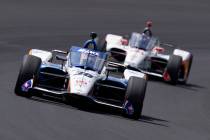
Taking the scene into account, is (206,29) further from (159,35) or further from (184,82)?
(184,82)

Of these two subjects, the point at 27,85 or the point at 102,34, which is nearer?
the point at 27,85

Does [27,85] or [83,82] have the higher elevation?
[83,82]

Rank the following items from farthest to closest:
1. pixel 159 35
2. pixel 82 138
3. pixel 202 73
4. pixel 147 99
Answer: pixel 159 35 → pixel 202 73 → pixel 147 99 → pixel 82 138

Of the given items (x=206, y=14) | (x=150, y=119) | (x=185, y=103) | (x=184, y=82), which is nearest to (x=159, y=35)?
(x=206, y=14)

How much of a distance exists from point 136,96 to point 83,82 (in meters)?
1.03

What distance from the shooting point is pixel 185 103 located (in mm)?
20859

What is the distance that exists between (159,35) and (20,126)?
68.5 ft

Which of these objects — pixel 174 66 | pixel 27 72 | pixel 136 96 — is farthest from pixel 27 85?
pixel 174 66

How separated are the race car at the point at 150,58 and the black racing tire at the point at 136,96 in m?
6.23

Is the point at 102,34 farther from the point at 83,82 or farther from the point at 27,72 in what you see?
the point at 83,82

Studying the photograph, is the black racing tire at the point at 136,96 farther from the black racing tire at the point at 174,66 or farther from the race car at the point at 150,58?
the black racing tire at the point at 174,66

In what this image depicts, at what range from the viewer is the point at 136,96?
16.9 m

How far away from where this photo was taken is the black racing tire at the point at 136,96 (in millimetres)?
16859

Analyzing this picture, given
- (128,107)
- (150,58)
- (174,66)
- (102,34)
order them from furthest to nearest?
(102,34)
(150,58)
(174,66)
(128,107)
